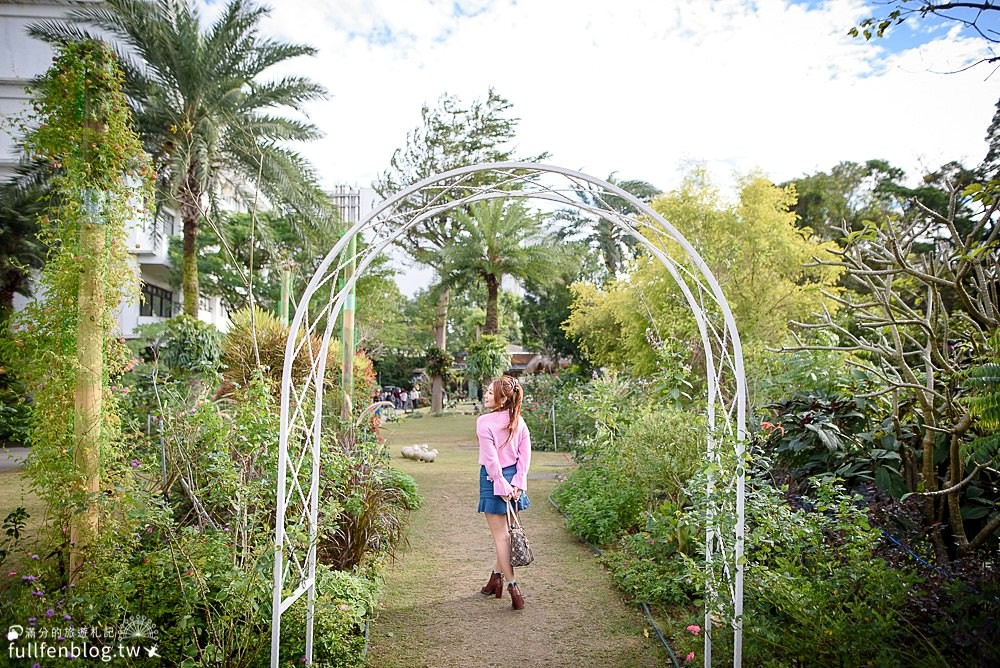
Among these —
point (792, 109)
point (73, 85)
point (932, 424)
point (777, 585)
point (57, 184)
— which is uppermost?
point (792, 109)

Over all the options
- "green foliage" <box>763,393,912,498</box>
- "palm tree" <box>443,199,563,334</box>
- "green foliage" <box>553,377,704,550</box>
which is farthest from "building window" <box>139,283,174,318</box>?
"green foliage" <box>763,393,912,498</box>

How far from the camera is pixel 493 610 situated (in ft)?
15.5

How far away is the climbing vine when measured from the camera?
11.8 feet

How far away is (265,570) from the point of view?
3391mm

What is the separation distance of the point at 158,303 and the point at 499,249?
14.2 meters

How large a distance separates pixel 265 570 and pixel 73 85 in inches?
108

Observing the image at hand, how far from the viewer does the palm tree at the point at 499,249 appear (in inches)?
830

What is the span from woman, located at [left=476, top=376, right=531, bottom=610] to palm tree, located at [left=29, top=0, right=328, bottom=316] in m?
7.99

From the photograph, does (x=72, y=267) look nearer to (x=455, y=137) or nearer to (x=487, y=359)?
(x=487, y=359)

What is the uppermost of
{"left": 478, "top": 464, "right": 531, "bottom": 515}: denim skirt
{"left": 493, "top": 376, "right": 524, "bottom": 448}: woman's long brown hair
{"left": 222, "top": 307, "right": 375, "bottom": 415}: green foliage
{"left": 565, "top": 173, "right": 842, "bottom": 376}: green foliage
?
{"left": 565, "top": 173, "right": 842, "bottom": 376}: green foliage

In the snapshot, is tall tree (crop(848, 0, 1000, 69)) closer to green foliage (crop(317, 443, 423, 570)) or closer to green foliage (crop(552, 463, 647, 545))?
green foliage (crop(317, 443, 423, 570))

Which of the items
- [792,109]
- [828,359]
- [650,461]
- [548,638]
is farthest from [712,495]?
[792,109]

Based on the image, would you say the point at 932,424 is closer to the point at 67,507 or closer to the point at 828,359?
the point at 828,359

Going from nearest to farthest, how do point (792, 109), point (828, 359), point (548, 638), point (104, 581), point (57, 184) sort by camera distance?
point (104, 581) < point (57, 184) < point (548, 638) < point (828, 359) < point (792, 109)
